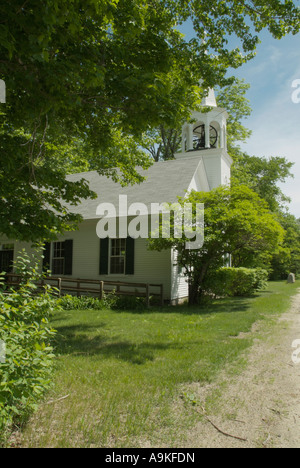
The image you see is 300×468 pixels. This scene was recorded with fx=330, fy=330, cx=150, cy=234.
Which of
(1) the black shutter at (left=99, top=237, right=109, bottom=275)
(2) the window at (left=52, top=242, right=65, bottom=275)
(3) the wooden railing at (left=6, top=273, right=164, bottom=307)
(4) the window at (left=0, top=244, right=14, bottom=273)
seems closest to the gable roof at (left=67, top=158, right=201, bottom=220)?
(1) the black shutter at (left=99, top=237, right=109, bottom=275)

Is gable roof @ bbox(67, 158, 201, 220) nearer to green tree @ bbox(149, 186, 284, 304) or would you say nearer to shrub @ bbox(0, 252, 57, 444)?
green tree @ bbox(149, 186, 284, 304)

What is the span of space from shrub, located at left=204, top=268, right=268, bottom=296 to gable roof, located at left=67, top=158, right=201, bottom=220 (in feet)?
12.3

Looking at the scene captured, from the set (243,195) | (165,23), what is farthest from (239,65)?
(243,195)

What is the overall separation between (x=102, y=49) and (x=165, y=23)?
82.9 inches

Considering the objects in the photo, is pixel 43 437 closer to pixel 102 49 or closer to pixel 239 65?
pixel 102 49

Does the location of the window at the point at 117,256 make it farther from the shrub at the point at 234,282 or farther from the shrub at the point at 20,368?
the shrub at the point at 20,368

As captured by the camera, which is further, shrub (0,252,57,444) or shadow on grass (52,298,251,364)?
shadow on grass (52,298,251,364)

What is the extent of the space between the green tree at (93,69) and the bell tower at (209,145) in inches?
415

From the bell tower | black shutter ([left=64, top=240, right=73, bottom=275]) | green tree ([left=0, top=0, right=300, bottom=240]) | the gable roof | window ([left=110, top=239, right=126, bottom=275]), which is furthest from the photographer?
the bell tower

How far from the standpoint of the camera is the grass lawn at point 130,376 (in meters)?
3.25

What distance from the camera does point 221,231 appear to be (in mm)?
12227

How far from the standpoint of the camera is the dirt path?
3.22 m

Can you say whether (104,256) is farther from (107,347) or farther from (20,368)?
(20,368)

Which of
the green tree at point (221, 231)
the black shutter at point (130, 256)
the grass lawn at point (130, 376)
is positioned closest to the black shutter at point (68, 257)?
the black shutter at point (130, 256)
